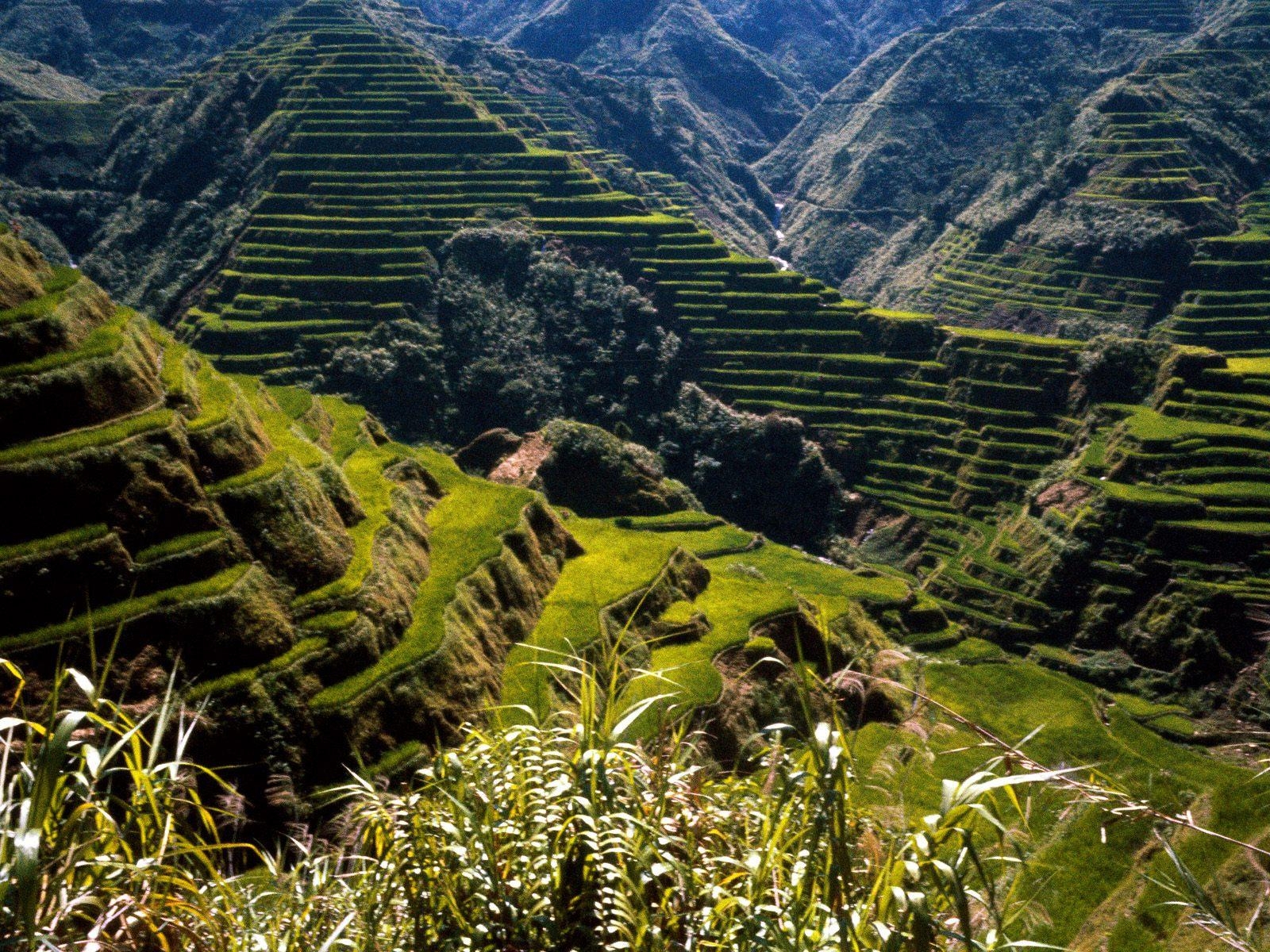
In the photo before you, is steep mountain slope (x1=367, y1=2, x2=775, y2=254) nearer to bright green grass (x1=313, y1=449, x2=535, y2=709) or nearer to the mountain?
the mountain

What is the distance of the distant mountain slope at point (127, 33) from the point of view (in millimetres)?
155750

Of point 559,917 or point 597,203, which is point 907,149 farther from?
point 559,917

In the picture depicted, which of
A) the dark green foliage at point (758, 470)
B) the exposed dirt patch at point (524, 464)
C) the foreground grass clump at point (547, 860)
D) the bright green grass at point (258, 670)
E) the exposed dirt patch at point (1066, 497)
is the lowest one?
the dark green foliage at point (758, 470)

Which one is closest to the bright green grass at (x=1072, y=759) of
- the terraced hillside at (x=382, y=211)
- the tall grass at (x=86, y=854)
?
the tall grass at (x=86, y=854)

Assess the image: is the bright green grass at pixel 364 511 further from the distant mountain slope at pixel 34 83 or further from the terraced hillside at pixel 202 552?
the distant mountain slope at pixel 34 83

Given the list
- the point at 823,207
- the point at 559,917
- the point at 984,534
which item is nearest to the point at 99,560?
the point at 559,917

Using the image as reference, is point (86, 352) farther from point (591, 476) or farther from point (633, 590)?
point (591, 476)

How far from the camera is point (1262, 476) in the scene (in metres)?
56.6

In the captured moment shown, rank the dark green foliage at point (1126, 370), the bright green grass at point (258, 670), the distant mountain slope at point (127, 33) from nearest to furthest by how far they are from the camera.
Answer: the bright green grass at point (258, 670), the dark green foliage at point (1126, 370), the distant mountain slope at point (127, 33)

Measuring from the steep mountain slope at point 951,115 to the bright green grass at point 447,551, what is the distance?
119 meters

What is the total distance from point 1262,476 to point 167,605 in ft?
212

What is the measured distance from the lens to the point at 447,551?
30297 millimetres

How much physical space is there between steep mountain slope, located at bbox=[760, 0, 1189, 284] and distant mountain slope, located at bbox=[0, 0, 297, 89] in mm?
119231

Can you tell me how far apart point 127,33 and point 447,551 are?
18593 cm
